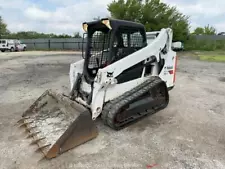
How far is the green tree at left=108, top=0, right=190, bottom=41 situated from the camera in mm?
21359

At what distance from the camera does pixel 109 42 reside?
3.41m

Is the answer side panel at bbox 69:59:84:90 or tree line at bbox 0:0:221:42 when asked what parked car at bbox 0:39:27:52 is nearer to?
tree line at bbox 0:0:221:42

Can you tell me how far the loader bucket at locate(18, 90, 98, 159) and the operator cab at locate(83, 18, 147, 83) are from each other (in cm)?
76

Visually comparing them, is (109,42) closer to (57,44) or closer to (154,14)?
(154,14)

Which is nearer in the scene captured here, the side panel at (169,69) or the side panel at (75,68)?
the side panel at (75,68)

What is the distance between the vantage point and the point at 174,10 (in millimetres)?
21750

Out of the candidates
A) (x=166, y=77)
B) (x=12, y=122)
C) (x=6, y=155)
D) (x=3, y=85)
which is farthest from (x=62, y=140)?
(x=3, y=85)

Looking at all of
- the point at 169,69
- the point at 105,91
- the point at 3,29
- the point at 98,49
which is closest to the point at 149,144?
the point at 105,91

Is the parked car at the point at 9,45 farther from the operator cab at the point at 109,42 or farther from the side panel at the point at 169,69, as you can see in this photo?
the side panel at the point at 169,69

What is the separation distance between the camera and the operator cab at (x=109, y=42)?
3.43 metres

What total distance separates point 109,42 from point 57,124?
1606 mm

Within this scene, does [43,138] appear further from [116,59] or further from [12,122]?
[116,59]

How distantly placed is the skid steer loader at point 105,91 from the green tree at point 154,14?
1837 centimetres

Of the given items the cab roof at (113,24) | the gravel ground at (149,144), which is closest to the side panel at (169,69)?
the gravel ground at (149,144)
